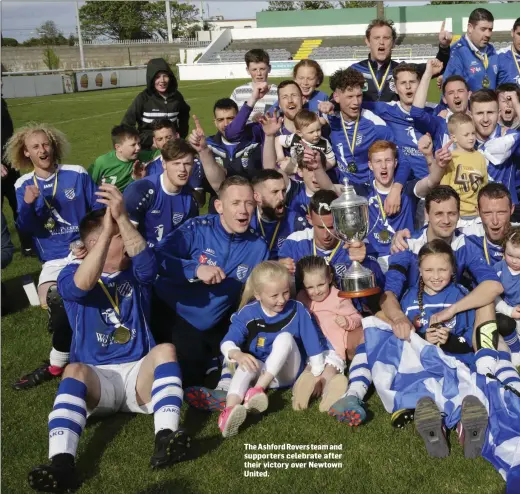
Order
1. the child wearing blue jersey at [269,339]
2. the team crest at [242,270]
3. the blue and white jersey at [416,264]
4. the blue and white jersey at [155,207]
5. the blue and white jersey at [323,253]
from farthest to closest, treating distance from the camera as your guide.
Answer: the blue and white jersey at [155,207]
the blue and white jersey at [323,253]
the team crest at [242,270]
the blue and white jersey at [416,264]
the child wearing blue jersey at [269,339]

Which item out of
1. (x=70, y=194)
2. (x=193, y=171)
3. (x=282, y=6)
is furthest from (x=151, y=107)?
(x=282, y=6)

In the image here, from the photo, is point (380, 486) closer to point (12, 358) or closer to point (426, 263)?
point (426, 263)

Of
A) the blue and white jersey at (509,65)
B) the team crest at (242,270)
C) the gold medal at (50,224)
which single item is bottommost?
the team crest at (242,270)

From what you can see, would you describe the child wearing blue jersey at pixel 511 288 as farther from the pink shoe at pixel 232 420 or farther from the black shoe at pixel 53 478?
the black shoe at pixel 53 478

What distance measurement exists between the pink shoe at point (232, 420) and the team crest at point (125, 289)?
3.24ft

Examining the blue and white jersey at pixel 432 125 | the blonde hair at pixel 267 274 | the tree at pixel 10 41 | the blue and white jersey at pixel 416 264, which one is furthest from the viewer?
the tree at pixel 10 41

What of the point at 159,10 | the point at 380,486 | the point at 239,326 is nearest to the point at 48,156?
the point at 239,326

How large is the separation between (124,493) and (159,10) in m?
76.5

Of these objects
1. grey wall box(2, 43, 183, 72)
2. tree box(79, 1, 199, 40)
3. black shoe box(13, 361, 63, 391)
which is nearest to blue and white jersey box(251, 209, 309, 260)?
black shoe box(13, 361, 63, 391)

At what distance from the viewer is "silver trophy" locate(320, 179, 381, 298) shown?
15.3 feet

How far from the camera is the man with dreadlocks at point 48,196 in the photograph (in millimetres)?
6148

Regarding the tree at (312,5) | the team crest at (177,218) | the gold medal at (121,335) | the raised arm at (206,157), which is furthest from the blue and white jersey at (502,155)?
the tree at (312,5)

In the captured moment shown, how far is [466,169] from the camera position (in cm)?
602

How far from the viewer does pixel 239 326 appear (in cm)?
465
